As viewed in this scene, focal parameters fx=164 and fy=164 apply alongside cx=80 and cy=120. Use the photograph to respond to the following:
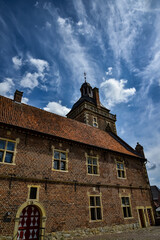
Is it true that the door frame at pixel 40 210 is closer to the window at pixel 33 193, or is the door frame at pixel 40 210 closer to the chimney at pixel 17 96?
the window at pixel 33 193

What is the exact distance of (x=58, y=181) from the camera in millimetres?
11375

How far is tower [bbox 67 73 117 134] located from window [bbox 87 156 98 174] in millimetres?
11453

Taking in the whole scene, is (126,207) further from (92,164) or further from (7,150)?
(7,150)

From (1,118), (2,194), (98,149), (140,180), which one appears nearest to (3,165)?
(2,194)

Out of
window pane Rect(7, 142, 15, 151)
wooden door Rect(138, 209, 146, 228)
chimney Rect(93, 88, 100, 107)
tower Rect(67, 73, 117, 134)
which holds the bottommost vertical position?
wooden door Rect(138, 209, 146, 228)

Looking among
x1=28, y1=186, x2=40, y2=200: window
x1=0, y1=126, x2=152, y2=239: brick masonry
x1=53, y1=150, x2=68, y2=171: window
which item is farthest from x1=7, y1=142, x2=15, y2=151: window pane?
x1=53, y1=150, x2=68, y2=171: window

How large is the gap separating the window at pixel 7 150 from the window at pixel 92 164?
6.26 meters

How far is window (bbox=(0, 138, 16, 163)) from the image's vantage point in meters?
9.99

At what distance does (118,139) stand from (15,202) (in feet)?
48.7

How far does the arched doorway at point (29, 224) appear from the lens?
Answer: 928 cm

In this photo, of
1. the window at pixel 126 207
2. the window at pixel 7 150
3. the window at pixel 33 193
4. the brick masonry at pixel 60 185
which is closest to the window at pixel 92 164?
the brick masonry at pixel 60 185

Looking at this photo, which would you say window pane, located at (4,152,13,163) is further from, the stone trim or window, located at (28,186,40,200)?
the stone trim

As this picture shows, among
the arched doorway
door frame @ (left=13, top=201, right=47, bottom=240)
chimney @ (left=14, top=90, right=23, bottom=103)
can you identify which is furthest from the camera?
chimney @ (left=14, top=90, right=23, bottom=103)

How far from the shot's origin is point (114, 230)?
12844 mm
